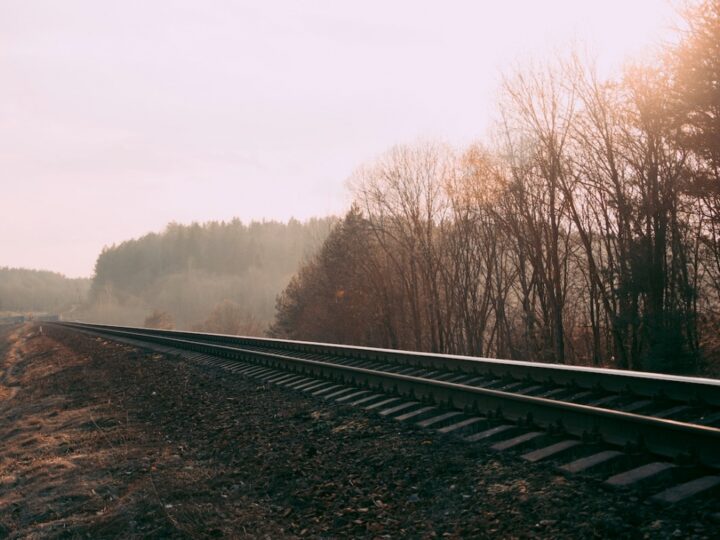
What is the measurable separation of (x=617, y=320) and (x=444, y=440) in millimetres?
15010

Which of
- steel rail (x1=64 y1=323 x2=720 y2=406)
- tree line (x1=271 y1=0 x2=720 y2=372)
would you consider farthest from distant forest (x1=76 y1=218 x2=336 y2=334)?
steel rail (x1=64 y1=323 x2=720 y2=406)

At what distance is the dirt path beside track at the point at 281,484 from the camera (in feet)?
15.1

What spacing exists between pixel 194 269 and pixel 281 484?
144 meters

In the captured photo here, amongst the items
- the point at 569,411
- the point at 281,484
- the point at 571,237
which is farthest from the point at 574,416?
the point at 571,237

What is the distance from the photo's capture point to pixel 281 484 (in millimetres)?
6289

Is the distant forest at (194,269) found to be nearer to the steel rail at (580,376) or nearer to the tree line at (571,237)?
the tree line at (571,237)

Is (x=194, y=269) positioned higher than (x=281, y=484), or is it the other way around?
(x=194, y=269)

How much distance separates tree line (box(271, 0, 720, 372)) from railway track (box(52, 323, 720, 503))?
379 inches

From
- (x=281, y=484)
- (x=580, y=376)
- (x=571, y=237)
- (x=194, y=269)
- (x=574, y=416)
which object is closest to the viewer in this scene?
(x=574, y=416)

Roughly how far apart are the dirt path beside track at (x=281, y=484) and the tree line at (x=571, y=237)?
1191cm

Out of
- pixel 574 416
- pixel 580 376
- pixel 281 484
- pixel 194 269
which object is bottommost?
pixel 281 484

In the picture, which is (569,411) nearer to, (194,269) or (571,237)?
(571,237)

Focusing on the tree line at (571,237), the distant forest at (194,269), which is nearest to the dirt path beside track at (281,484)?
the tree line at (571,237)

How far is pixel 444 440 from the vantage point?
22.2ft
